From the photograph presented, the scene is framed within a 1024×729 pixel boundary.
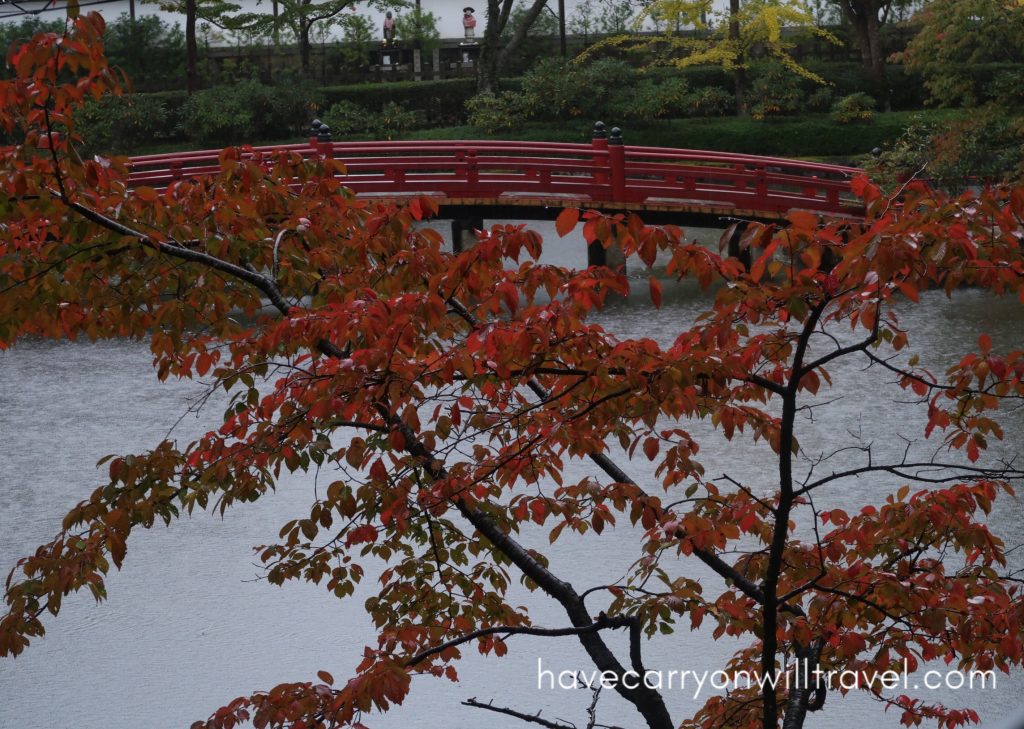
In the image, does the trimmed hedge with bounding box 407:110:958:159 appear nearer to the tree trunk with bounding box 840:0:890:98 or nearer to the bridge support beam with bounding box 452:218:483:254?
the tree trunk with bounding box 840:0:890:98

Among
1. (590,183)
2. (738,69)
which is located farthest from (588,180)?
(738,69)

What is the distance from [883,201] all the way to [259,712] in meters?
2.22

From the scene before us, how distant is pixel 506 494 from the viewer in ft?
28.2

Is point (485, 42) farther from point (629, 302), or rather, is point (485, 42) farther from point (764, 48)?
point (629, 302)

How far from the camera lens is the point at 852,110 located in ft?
71.7

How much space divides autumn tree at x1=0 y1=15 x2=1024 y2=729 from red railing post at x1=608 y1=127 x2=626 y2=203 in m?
10.9

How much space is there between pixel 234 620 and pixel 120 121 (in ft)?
57.9

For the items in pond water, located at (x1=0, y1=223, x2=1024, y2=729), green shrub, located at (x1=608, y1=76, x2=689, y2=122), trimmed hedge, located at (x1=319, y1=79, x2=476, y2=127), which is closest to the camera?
pond water, located at (x1=0, y1=223, x2=1024, y2=729)

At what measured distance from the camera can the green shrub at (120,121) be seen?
22.3m

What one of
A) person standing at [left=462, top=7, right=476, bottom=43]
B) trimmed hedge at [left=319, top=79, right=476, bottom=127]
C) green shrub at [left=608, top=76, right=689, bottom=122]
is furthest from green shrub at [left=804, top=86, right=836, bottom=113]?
person standing at [left=462, top=7, right=476, bottom=43]

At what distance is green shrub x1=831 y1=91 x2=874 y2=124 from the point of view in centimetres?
2180

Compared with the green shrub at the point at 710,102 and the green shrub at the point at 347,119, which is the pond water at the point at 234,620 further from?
the green shrub at the point at 347,119

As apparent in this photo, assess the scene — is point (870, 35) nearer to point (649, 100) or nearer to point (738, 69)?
point (738, 69)

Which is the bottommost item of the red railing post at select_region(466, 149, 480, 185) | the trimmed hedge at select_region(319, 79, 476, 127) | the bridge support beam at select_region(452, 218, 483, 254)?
the bridge support beam at select_region(452, 218, 483, 254)
